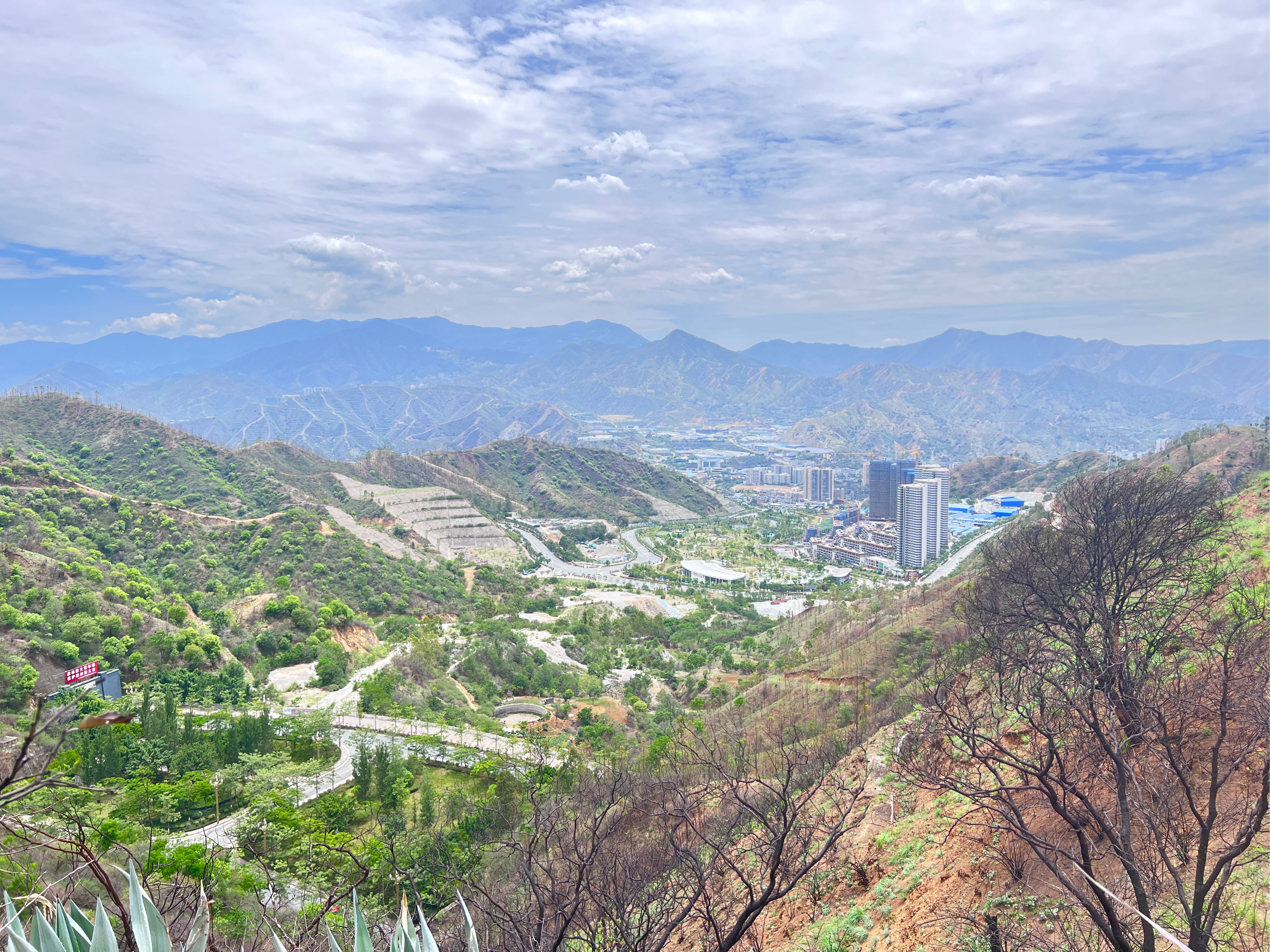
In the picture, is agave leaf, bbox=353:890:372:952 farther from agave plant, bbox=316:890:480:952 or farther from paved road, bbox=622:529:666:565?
paved road, bbox=622:529:666:565

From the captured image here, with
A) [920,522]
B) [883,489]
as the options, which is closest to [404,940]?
[920,522]

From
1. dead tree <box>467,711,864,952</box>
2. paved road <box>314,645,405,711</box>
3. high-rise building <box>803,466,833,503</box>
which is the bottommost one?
paved road <box>314,645,405,711</box>

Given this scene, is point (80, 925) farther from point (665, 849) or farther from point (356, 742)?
point (356, 742)

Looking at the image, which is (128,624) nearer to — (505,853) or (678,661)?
(505,853)

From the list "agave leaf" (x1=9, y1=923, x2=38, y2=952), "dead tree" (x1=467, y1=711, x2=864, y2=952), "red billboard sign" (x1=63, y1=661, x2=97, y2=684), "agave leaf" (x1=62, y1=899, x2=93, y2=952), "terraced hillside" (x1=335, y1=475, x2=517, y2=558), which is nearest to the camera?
"agave leaf" (x1=9, y1=923, x2=38, y2=952)

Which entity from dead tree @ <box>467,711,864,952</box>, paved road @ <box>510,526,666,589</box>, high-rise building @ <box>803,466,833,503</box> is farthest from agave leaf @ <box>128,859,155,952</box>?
high-rise building @ <box>803,466,833,503</box>

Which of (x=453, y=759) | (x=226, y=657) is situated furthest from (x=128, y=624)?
(x=453, y=759)

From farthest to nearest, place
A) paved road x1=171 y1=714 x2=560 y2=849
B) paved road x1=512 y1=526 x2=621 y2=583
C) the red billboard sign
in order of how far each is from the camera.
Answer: paved road x1=512 y1=526 x2=621 y2=583 → the red billboard sign → paved road x1=171 y1=714 x2=560 y2=849
